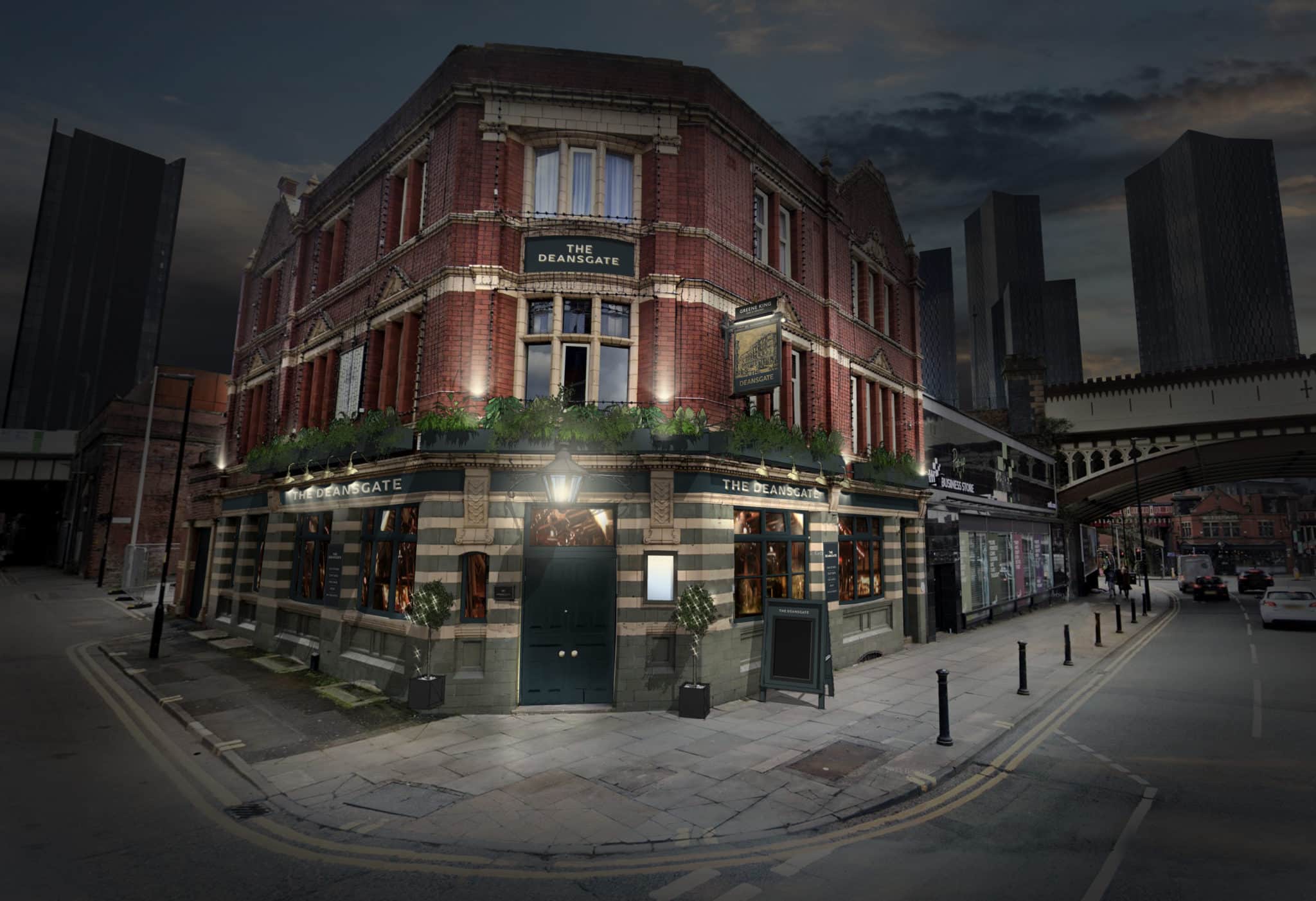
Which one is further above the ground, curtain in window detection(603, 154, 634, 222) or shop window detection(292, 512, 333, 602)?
curtain in window detection(603, 154, 634, 222)

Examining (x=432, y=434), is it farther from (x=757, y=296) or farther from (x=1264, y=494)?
(x=1264, y=494)

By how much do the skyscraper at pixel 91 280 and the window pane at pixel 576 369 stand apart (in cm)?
20658

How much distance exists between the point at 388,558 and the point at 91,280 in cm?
22653

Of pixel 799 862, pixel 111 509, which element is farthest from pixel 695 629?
pixel 111 509

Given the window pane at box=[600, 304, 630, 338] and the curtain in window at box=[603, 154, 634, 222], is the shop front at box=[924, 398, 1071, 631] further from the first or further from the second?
the curtain in window at box=[603, 154, 634, 222]

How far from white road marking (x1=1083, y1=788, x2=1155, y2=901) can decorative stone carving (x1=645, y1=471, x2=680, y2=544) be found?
7.44 m

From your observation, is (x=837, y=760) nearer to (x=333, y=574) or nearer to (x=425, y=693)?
(x=425, y=693)

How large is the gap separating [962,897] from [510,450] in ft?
30.4

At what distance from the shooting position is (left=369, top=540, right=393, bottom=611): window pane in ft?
44.5

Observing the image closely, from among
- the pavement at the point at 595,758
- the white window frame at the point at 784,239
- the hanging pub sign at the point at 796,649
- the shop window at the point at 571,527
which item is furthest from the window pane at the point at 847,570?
the shop window at the point at 571,527

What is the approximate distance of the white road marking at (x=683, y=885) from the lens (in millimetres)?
5477

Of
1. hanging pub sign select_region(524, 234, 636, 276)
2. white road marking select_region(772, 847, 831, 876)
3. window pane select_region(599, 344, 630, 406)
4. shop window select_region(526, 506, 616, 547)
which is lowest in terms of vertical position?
white road marking select_region(772, 847, 831, 876)

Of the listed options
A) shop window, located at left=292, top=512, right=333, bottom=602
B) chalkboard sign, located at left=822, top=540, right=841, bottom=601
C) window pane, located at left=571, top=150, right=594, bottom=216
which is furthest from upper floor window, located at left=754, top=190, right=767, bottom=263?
shop window, located at left=292, top=512, right=333, bottom=602

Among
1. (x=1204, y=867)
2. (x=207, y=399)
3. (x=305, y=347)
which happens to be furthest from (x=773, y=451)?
(x=207, y=399)
